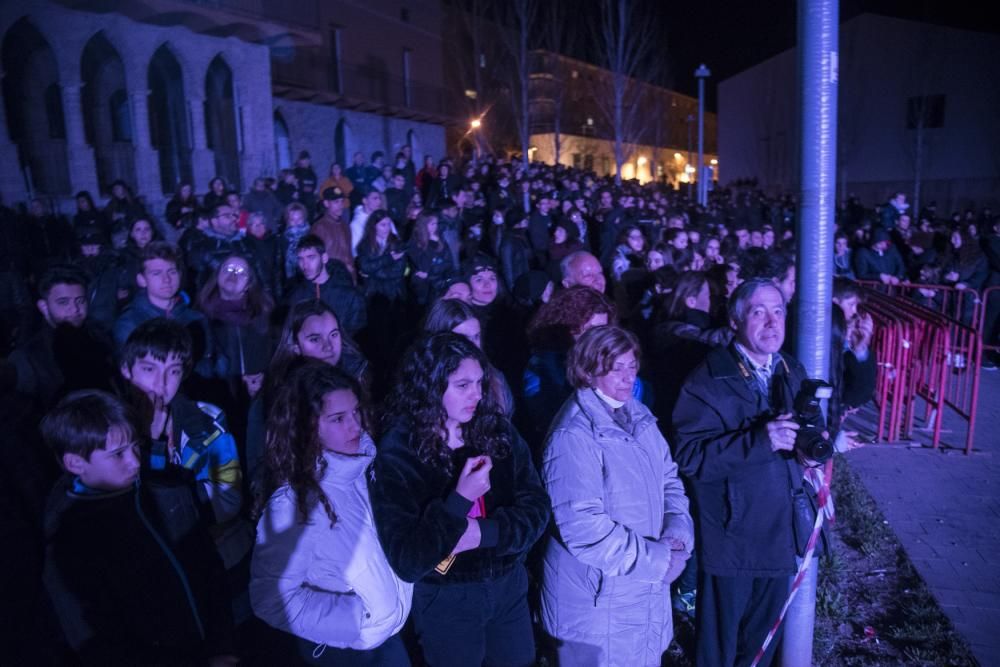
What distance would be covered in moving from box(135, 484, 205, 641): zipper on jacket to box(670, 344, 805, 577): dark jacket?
2098 millimetres

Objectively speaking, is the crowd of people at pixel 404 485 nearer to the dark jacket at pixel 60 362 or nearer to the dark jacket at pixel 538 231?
the dark jacket at pixel 60 362

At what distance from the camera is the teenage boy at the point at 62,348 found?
166 inches

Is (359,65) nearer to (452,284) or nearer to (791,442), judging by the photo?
(452,284)

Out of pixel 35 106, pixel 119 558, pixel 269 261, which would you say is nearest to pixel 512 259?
pixel 269 261

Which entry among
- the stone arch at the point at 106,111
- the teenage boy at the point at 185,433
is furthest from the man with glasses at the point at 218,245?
the stone arch at the point at 106,111

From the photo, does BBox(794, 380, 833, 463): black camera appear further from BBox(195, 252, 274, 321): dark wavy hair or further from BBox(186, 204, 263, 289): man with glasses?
BBox(186, 204, 263, 289): man with glasses

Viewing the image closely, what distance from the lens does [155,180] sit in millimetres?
17766

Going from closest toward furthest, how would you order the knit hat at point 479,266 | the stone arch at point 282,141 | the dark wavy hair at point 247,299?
→ the dark wavy hair at point 247,299 < the knit hat at point 479,266 < the stone arch at point 282,141

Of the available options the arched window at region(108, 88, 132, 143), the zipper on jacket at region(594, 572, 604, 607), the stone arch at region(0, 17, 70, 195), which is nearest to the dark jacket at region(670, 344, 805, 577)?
the zipper on jacket at region(594, 572, 604, 607)

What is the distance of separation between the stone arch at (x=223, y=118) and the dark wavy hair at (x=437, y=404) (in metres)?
18.8

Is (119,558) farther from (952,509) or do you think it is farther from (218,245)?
(952,509)

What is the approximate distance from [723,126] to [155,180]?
30.6 m

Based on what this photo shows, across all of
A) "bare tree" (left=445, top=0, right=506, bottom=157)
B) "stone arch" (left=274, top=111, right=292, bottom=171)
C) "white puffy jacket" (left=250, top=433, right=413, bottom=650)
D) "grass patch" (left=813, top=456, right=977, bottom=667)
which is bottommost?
"grass patch" (left=813, top=456, right=977, bottom=667)

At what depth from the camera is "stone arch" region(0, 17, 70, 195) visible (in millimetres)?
15602
